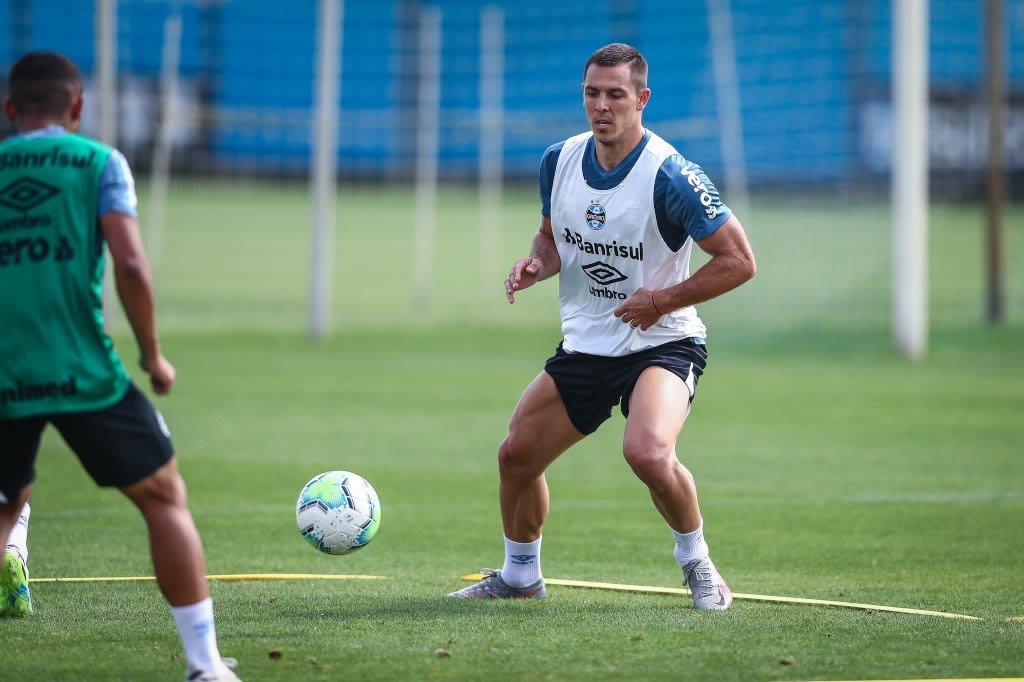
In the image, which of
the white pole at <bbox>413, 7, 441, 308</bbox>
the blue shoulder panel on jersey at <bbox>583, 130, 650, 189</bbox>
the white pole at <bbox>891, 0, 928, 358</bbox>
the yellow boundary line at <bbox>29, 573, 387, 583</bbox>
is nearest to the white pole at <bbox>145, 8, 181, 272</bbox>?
the white pole at <bbox>413, 7, 441, 308</bbox>

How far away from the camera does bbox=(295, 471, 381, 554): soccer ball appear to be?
22.5 feet

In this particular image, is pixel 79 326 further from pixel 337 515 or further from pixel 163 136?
pixel 163 136

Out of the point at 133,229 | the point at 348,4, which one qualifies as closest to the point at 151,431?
the point at 133,229

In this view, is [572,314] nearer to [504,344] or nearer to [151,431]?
[151,431]

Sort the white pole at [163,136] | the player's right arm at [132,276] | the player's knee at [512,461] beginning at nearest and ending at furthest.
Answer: the player's right arm at [132,276]
the player's knee at [512,461]
the white pole at [163,136]

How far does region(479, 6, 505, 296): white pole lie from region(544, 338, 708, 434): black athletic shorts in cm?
2270

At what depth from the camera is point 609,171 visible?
6.78m

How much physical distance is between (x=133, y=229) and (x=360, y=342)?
1798cm

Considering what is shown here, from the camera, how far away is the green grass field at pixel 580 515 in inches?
227

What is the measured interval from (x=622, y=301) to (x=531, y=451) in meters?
0.79

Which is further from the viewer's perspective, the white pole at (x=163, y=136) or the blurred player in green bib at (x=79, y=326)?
the white pole at (x=163, y=136)

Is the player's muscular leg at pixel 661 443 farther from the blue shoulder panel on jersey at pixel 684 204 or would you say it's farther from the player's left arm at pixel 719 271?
the blue shoulder panel on jersey at pixel 684 204

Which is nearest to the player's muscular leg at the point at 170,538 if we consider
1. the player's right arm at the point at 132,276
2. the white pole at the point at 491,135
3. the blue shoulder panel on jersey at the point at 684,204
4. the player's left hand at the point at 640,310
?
the player's right arm at the point at 132,276

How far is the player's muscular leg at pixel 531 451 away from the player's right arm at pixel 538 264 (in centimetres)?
46
